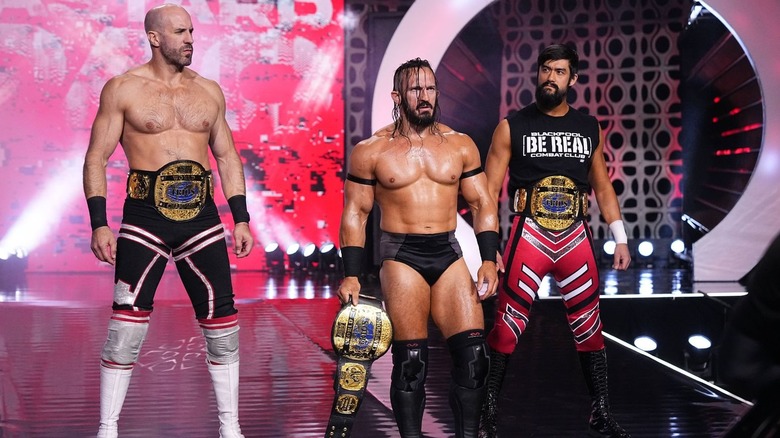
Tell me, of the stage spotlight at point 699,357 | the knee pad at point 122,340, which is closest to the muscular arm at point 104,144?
the knee pad at point 122,340

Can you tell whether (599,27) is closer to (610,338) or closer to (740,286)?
(740,286)

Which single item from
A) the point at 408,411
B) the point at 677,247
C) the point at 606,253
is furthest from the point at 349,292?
the point at 677,247

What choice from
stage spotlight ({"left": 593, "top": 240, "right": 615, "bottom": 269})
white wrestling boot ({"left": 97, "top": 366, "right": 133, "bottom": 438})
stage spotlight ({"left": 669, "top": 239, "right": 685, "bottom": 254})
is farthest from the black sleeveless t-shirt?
stage spotlight ({"left": 669, "top": 239, "right": 685, "bottom": 254})

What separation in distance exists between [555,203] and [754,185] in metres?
4.99

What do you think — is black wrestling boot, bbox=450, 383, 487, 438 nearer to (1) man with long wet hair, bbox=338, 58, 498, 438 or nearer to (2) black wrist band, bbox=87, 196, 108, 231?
(1) man with long wet hair, bbox=338, 58, 498, 438

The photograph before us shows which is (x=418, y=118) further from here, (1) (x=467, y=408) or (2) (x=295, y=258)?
(2) (x=295, y=258)

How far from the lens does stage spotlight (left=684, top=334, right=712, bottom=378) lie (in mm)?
5422

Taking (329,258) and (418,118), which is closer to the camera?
(418,118)

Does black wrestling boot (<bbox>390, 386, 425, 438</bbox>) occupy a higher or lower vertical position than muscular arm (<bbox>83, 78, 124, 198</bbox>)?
lower

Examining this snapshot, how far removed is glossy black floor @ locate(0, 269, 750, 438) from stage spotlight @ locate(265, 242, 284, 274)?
1.82 metres

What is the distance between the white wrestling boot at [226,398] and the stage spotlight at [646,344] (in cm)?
321

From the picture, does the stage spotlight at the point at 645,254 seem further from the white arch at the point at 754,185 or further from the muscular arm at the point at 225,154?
the muscular arm at the point at 225,154

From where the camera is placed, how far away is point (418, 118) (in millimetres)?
3578

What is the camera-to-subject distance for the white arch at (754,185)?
822 cm
